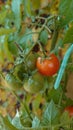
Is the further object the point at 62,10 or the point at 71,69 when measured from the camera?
the point at 71,69

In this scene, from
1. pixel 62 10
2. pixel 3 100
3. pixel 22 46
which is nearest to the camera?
pixel 62 10

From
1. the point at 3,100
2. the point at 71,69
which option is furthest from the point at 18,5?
the point at 3,100

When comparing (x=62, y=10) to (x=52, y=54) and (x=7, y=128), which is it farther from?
(x=7, y=128)

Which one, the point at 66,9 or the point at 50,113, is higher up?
the point at 66,9

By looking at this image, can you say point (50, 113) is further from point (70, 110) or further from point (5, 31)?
point (5, 31)

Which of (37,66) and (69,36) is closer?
(69,36)

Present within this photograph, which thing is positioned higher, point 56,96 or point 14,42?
point 14,42

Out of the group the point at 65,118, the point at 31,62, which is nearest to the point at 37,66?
the point at 31,62
